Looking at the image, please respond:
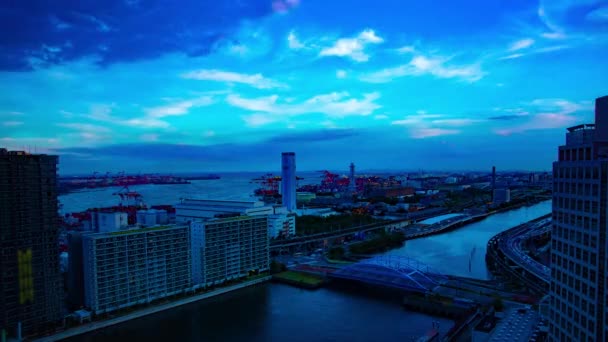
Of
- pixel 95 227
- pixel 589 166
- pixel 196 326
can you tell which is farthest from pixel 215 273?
pixel 589 166

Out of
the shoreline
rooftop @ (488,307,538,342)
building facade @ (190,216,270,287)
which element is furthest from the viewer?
building facade @ (190,216,270,287)

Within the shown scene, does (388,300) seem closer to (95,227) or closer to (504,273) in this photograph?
(504,273)

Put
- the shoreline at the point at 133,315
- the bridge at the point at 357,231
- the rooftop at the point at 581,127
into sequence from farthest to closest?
the bridge at the point at 357,231, the shoreline at the point at 133,315, the rooftop at the point at 581,127

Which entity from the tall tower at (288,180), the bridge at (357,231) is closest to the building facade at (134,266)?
the bridge at (357,231)

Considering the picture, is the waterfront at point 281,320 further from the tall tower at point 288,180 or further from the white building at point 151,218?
the tall tower at point 288,180

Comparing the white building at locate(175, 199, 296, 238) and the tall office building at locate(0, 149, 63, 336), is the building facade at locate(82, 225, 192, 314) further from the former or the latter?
the white building at locate(175, 199, 296, 238)

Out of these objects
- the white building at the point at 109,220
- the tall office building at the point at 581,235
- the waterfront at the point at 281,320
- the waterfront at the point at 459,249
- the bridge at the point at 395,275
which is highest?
the tall office building at the point at 581,235

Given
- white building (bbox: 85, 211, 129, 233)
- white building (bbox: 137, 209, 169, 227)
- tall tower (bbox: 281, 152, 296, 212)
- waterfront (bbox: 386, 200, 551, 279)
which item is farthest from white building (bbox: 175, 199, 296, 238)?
tall tower (bbox: 281, 152, 296, 212)
